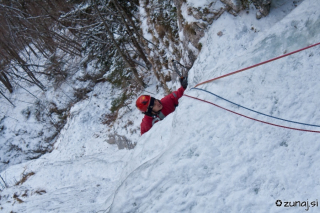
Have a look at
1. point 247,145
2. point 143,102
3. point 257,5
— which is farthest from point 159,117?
point 257,5

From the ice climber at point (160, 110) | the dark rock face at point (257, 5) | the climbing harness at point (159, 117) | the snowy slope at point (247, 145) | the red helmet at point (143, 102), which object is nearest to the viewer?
the snowy slope at point (247, 145)

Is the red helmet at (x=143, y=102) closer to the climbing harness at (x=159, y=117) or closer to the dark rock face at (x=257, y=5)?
the climbing harness at (x=159, y=117)

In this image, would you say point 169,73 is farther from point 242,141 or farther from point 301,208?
point 301,208

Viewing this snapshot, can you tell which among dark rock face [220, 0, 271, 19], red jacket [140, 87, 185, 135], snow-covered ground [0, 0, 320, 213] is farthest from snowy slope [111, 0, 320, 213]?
red jacket [140, 87, 185, 135]

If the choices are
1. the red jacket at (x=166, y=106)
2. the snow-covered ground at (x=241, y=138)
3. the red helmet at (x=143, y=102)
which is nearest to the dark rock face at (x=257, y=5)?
the snow-covered ground at (x=241, y=138)

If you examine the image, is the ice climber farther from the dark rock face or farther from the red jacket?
the dark rock face

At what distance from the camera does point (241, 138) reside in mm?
3641

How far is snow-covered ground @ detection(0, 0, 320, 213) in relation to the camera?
314cm

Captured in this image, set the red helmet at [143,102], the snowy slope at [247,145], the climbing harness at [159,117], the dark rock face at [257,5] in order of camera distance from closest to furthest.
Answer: the snowy slope at [247,145], the dark rock face at [257,5], the red helmet at [143,102], the climbing harness at [159,117]

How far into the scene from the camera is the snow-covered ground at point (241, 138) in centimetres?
314

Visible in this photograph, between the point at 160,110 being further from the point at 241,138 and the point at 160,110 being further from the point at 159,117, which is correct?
the point at 241,138

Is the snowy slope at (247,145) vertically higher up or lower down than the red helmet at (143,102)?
lower down

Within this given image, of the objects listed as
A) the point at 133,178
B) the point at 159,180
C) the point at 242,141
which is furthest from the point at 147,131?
the point at 242,141

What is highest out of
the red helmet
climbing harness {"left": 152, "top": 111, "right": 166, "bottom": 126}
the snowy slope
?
the red helmet
